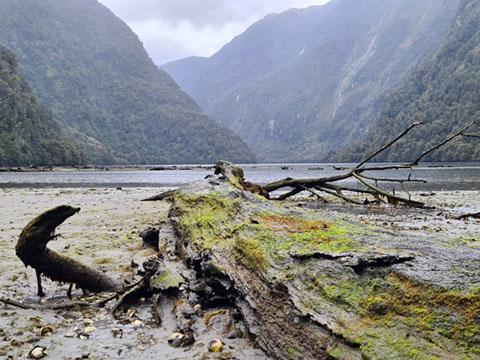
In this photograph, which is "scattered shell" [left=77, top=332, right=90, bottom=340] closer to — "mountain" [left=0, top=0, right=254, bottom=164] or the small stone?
the small stone

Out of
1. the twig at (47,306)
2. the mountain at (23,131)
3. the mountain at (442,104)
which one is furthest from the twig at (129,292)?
the mountain at (442,104)

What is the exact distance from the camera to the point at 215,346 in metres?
2.89

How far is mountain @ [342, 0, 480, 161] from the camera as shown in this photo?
104938 mm

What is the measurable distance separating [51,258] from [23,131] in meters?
84.9

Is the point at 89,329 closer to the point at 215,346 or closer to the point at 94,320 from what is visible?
the point at 94,320

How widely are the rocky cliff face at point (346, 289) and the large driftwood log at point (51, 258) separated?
4.15ft

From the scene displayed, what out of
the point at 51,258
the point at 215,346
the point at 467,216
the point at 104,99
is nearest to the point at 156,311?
the point at 215,346

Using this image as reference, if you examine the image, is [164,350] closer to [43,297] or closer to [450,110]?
[43,297]

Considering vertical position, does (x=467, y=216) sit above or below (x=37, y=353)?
below

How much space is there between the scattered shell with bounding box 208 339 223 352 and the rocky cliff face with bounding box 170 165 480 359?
0.28 m

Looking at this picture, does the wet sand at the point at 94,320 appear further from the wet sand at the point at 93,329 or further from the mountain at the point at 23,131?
the mountain at the point at 23,131

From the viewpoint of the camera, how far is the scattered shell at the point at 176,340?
117 inches

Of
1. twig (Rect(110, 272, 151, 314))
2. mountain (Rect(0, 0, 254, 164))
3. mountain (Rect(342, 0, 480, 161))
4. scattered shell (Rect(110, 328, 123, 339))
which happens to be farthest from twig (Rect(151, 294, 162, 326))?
mountain (Rect(0, 0, 254, 164))

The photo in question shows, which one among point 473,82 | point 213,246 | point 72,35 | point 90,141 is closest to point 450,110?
point 473,82
